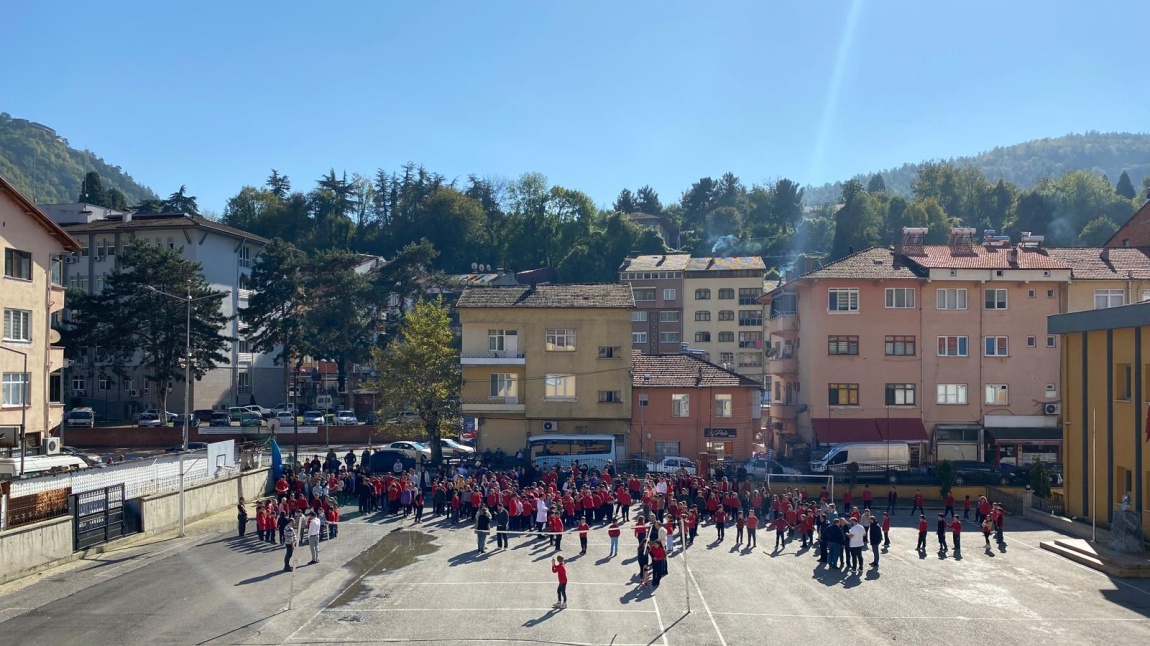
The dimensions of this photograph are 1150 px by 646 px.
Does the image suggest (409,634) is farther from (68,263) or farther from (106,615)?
(68,263)

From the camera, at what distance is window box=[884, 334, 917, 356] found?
175 feet

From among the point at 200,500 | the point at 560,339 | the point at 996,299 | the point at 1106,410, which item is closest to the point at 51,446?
the point at 200,500

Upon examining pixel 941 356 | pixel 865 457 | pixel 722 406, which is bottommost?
pixel 865 457

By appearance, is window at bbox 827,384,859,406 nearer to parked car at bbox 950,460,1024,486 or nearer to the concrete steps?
parked car at bbox 950,460,1024,486

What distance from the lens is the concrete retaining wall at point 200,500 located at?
32.0 meters

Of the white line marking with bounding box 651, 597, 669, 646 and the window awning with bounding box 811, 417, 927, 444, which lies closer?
the white line marking with bounding box 651, 597, 669, 646

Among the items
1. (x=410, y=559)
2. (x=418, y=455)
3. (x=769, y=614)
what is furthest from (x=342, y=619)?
(x=418, y=455)

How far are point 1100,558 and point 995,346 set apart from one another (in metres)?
27.8

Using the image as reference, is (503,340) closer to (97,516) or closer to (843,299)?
(843,299)

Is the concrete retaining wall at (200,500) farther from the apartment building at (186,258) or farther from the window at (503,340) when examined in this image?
the apartment building at (186,258)

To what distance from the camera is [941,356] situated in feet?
175

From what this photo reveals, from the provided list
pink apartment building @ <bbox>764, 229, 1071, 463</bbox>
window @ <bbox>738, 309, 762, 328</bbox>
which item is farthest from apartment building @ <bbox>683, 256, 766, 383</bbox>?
pink apartment building @ <bbox>764, 229, 1071, 463</bbox>

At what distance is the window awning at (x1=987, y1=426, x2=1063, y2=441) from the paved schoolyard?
940 inches

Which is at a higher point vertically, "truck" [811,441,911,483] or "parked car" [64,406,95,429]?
"parked car" [64,406,95,429]
